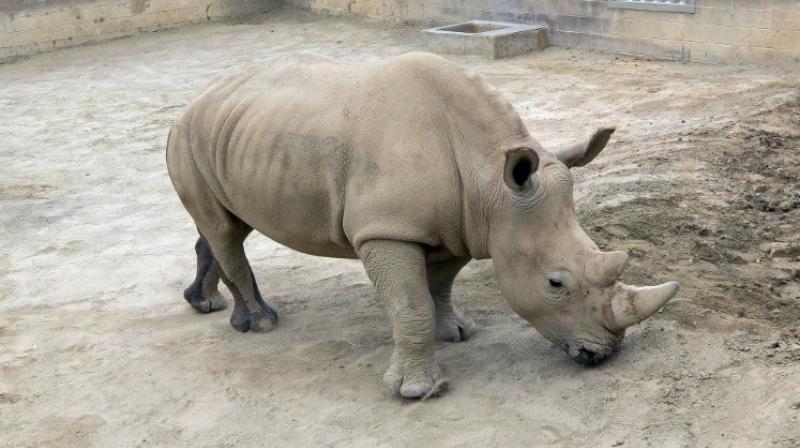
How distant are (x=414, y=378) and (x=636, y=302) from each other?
3.52 ft

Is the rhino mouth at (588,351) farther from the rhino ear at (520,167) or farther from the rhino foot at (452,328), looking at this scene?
the rhino foot at (452,328)

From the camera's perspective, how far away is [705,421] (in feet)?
13.9

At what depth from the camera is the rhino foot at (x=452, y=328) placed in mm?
5441

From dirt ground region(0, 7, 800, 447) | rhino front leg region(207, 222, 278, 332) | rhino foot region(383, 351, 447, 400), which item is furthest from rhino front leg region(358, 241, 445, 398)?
rhino front leg region(207, 222, 278, 332)

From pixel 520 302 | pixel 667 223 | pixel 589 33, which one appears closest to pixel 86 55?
pixel 589 33

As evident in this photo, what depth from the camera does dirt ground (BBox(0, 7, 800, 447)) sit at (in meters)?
4.51

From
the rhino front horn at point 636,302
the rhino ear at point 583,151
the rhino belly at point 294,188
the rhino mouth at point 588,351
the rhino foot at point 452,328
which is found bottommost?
the rhino foot at point 452,328

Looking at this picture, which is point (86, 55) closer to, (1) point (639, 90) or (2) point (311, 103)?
(1) point (639, 90)

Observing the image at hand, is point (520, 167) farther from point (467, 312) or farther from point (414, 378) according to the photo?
point (467, 312)

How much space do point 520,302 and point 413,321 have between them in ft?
1.64

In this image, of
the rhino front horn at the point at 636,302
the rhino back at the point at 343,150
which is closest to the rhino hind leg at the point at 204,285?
the rhino back at the point at 343,150

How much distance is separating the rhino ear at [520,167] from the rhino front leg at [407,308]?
568 millimetres

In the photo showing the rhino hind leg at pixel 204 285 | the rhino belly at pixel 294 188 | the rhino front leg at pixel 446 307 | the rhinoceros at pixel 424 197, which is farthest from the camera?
the rhino hind leg at pixel 204 285

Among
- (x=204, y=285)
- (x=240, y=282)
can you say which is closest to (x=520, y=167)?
(x=240, y=282)
